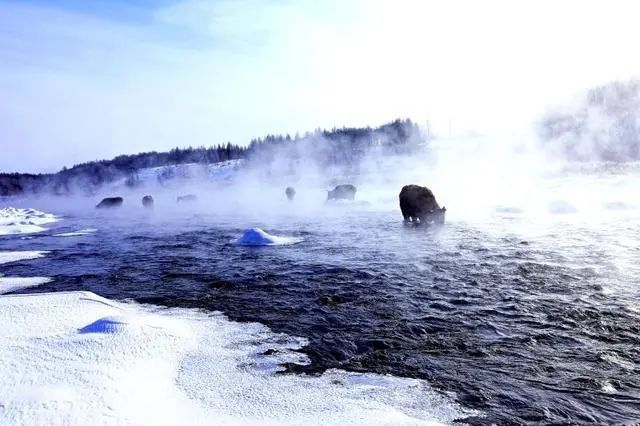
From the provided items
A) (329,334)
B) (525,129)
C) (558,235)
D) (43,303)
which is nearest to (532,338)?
(329,334)

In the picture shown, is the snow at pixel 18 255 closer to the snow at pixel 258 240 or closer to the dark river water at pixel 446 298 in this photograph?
the dark river water at pixel 446 298

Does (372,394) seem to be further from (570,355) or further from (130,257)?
(130,257)

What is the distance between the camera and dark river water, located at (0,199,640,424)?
6039 millimetres

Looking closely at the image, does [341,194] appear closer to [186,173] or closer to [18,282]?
[18,282]

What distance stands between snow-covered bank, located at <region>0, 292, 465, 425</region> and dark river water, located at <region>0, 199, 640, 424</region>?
561mm

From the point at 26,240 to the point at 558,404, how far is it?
28755mm

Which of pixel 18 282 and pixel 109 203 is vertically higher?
pixel 109 203

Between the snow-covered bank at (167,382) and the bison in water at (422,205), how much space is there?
20347 millimetres

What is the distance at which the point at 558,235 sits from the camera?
19.6 m

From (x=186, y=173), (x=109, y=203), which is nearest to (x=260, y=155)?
(x=186, y=173)

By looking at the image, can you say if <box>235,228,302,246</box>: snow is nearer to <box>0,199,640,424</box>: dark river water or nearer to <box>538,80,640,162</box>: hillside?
<box>0,199,640,424</box>: dark river water

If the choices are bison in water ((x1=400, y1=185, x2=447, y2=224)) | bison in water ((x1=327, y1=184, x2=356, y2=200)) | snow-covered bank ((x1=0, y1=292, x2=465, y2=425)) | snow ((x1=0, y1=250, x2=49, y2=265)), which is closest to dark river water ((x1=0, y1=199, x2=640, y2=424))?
snow-covered bank ((x1=0, y1=292, x2=465, y2=425))

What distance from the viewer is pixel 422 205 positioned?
26781mm

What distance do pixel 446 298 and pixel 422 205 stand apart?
16.9m
